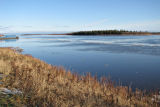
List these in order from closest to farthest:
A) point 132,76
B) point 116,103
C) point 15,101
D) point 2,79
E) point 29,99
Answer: point 15,101 < point 29,99 < point 116,103 < point 2,79 < point 132,76

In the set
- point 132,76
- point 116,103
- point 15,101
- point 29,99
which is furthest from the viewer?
point 132,76

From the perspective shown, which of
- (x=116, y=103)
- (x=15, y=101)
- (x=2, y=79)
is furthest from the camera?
(x=2, y=79)

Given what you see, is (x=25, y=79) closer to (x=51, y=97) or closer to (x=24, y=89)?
(x=24, y=89)

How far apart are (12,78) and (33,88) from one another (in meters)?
1.49

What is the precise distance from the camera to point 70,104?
416 cm

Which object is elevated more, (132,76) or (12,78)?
(12,78)

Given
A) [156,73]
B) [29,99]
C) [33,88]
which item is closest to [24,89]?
[33,88]

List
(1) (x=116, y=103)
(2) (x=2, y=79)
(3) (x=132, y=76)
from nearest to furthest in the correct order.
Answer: (1) (x=116, y=103), (2) (x=2, y=79), (3) (x=132, y=76)

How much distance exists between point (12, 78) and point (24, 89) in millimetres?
1355

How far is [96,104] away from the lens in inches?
172

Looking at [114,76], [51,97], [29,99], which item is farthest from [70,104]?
[114,76]

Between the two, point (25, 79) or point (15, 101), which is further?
point (25, 79)

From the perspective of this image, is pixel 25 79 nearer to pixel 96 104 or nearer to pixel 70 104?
pixel 70 104

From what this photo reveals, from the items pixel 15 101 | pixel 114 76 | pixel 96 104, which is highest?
pixel 15 101
